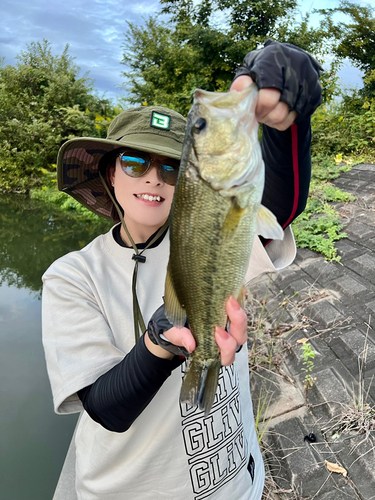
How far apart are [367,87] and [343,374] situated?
1025 centimetres

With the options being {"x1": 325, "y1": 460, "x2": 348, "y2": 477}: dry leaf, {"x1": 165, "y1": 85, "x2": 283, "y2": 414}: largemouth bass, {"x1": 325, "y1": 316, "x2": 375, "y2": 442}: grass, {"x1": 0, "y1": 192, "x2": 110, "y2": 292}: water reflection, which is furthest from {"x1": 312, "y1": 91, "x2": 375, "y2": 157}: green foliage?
{"x1": 165, "y1": 85, "x2": 283, "y2": 414}: largemouth bass

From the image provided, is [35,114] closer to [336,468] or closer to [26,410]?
[26,410]

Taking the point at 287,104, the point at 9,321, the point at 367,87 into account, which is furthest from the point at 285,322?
the point at 367,87

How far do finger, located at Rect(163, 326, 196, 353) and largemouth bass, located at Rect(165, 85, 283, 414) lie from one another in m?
0.03

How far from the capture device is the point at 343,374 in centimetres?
308

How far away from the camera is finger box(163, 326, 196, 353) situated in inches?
44.1

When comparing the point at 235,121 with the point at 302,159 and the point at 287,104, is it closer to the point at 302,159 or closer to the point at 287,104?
the point at 287,104

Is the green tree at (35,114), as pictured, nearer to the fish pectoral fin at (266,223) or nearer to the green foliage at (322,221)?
the green foliage at (322,221)

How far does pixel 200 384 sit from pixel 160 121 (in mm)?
1251

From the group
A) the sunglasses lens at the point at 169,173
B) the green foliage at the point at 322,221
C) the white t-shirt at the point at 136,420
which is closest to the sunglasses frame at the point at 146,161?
the sunglasses lens at the point at 169,173

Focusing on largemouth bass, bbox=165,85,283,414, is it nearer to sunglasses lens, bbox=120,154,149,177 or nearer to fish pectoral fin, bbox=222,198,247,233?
fish pectoral fin, bbox=222,198,247,233

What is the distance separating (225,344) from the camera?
3.57 feet

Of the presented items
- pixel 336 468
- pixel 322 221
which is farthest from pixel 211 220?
pixel 322 221

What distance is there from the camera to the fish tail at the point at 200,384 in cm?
114
